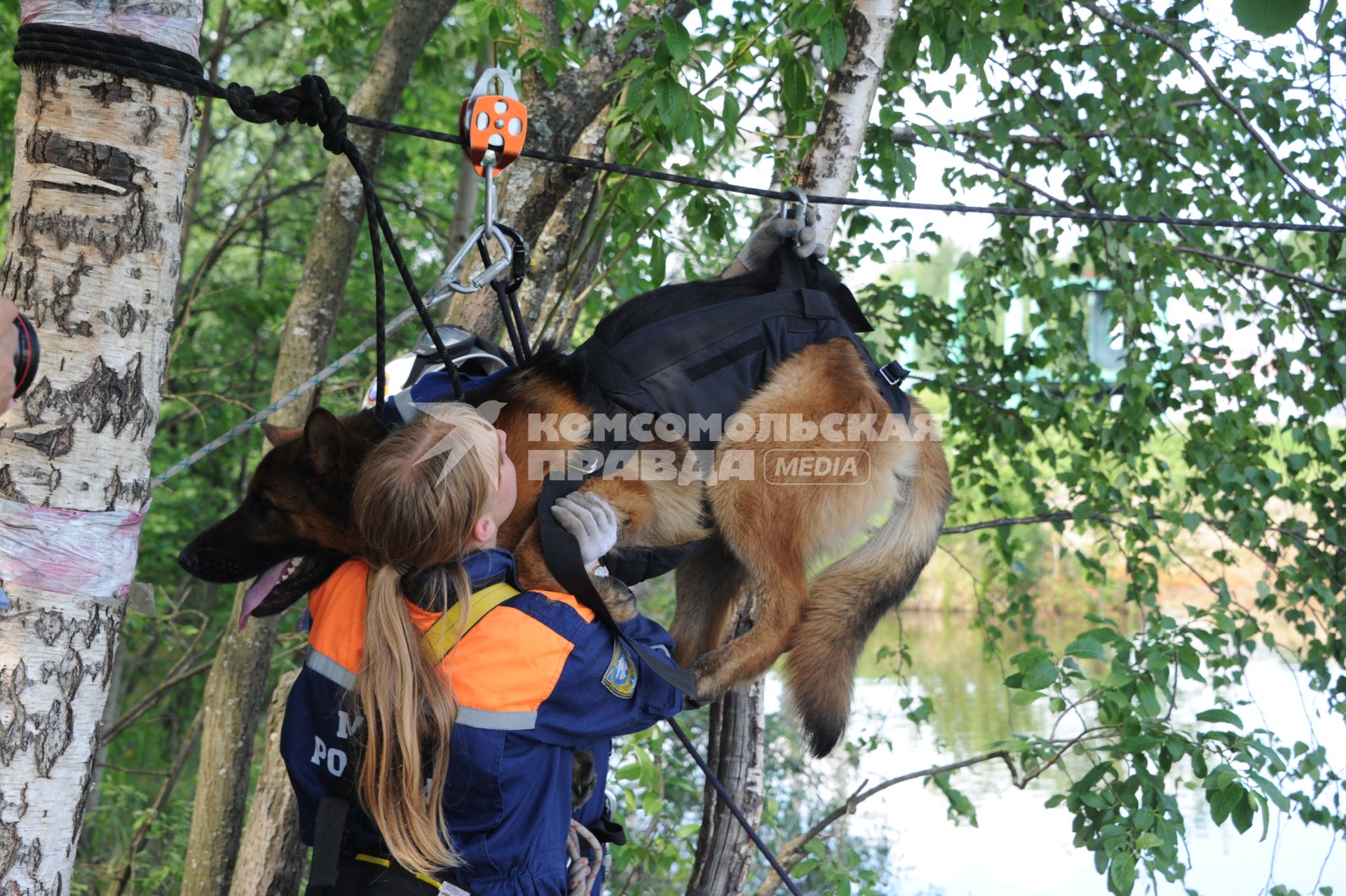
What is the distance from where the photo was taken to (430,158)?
7840 mm

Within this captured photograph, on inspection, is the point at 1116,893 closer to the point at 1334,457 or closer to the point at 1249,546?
the point at 1249,546

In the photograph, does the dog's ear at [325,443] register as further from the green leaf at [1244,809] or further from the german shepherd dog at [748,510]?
the green leaf at [1244,809]

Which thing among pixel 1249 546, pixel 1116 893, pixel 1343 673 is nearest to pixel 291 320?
pixel 1116 893

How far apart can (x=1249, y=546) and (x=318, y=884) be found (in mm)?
3497

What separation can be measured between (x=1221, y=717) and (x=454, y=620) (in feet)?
6.67

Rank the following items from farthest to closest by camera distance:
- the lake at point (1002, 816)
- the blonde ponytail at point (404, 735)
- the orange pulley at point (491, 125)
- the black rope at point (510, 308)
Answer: the lake at point (1002, 816) < the black rope at point (510, 308) < the orange pulley at point (491, 125) < the blonde ponytail at point (404, 735)

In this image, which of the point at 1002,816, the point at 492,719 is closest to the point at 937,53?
the point at 492,719

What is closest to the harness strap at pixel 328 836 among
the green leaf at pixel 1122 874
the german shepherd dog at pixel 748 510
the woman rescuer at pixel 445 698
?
the woman rescuer at pixel 445 698

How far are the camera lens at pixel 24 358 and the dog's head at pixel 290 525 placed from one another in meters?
0.90

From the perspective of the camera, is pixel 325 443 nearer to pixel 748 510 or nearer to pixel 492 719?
pixel 492 719

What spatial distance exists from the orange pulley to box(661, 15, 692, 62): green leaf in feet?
1.87

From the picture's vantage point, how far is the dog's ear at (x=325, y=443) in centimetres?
209

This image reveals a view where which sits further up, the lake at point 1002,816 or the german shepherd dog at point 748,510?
the german shepherd dog at point 748,510

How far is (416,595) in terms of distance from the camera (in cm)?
171
